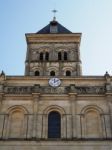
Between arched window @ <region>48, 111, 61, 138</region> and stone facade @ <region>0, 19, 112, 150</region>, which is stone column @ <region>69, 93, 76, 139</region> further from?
arched window @ <region>48, 111, 61, 138</region>

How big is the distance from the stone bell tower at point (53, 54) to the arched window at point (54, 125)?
9.16 metres

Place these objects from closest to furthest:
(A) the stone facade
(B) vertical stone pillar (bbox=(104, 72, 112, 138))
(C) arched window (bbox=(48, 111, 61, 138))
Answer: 1. (A) the stone facade
2. (B) vertical stone pillar (bbox=(104, 72, 112, 138))
3. (C) arched window (bbox=(48, 111, 61, 138))

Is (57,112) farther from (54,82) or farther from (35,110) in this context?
(54,82)

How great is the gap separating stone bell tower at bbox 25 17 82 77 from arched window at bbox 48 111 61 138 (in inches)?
361

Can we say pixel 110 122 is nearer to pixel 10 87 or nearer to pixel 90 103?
pixel 90 103

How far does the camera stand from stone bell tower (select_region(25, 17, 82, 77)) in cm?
3550

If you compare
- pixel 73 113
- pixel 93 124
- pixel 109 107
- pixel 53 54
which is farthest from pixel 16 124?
pixel 53 54

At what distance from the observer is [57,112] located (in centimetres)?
2658

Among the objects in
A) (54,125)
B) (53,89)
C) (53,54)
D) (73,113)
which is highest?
(53,54)

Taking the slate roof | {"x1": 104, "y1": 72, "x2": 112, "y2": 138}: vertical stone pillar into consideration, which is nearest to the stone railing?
{"x1": 104, "y1": 72, "x2": 112, "y2": 138}: vertical stone pillar

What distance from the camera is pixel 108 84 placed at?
27.8 m

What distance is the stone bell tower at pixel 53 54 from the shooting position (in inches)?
1398

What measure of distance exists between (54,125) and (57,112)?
118cm
